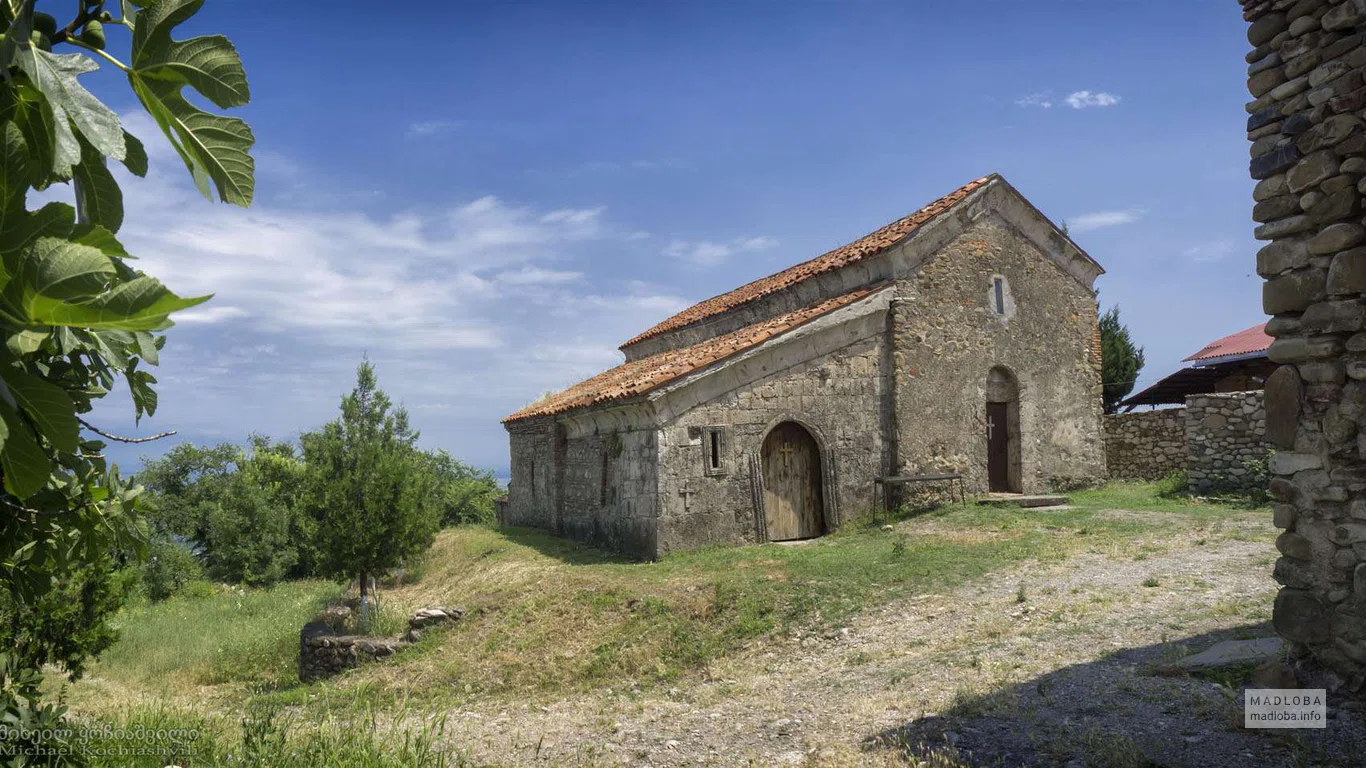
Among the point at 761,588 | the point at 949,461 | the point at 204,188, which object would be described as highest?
the point at 204,188

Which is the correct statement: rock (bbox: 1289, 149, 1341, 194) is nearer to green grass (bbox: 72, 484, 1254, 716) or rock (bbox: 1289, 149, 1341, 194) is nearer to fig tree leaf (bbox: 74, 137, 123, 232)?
green grass (bbox: 72, 484, 1254, 716)

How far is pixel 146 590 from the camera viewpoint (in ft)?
62.8

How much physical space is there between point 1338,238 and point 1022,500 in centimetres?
1041

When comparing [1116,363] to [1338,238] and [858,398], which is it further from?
[1338,238]

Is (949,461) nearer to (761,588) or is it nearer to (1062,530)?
(1062,530)

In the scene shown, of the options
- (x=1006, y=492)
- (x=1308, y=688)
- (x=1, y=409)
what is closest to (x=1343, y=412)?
(x=1308, y=688)

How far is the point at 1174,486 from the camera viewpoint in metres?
15.3

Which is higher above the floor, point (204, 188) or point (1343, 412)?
point (204, 188)

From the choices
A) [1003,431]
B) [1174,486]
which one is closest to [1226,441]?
[1174,486]

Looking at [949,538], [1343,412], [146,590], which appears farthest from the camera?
[146,590]

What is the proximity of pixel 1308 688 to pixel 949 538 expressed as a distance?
275 inches

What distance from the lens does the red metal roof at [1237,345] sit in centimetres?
2244

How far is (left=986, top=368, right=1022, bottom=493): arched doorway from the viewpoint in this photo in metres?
15.7

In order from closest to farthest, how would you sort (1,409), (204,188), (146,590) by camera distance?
(1,409), (204,188), (146,590)
